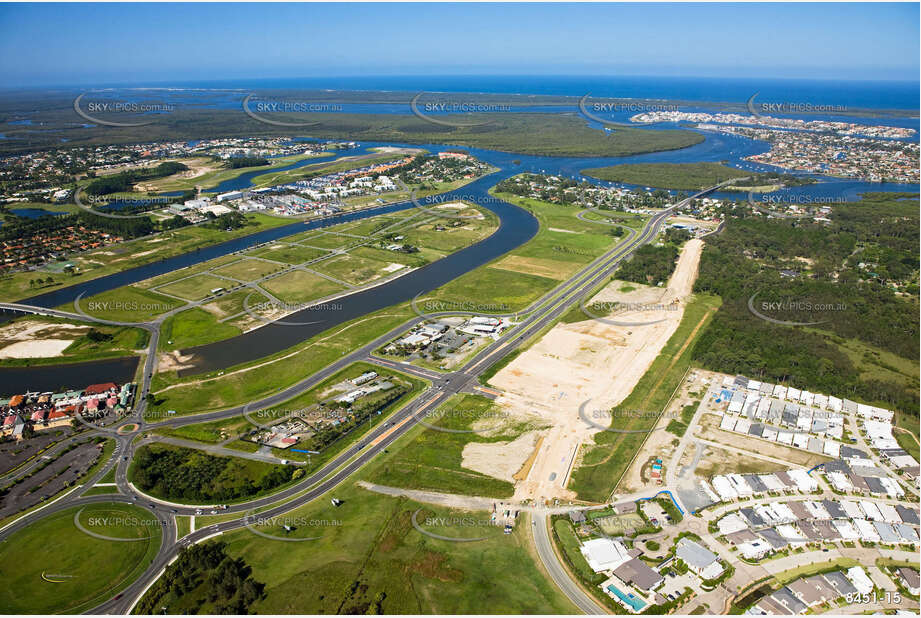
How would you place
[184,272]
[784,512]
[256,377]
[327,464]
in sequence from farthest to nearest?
1. [184,272]
2. [256,377]
3. [327,464]
4. [784,512]

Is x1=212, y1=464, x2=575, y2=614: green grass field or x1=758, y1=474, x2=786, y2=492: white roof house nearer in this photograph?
x1=212, y1=464, x2=575, y2=614: green grass field

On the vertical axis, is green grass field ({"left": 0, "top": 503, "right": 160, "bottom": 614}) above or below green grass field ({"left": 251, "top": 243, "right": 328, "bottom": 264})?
below

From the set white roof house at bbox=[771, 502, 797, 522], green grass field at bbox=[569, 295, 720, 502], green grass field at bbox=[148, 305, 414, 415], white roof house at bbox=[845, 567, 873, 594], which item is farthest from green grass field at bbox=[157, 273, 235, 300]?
white roof house at bbox=[845, 567, 873, 594]

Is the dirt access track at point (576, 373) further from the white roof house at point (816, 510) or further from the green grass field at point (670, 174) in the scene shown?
the green grass field at point (670, 174)

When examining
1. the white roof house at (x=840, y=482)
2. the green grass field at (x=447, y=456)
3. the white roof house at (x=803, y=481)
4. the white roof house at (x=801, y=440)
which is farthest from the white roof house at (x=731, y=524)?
the green grass field at (x=447, y=456)

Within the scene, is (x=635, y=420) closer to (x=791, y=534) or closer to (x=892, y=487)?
(x=791, y=534)

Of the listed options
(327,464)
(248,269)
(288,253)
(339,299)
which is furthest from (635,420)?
(288,253)

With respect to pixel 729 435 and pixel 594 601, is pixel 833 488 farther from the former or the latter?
pixel 594 601

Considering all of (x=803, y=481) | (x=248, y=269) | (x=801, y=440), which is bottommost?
(x=803, y=481)

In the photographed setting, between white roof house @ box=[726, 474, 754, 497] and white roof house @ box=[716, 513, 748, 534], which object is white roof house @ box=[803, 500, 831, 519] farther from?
white roof house @ box=[716, 513, 748, 534]
